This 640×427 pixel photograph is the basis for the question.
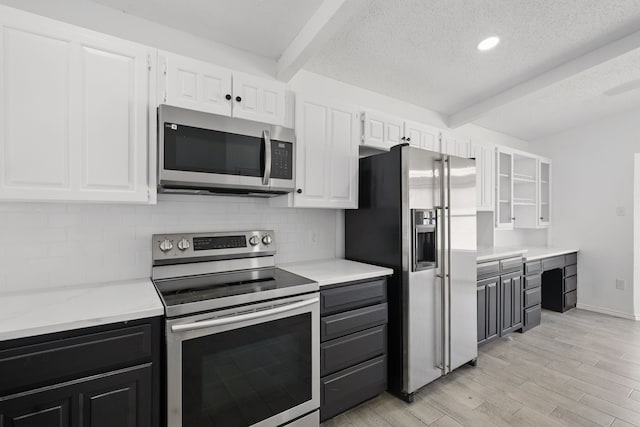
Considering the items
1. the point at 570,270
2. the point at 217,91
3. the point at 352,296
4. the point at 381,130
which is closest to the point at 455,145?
the point at 381,130

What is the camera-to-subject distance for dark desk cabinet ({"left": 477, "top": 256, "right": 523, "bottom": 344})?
295 centimetres

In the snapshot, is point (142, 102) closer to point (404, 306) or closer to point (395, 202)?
point (395, 202)

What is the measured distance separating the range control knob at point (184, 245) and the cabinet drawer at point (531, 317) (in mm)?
3741

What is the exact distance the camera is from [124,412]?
1301 mm

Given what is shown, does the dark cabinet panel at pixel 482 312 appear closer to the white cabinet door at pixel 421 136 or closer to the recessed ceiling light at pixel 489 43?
the white cabinet door at pixel 421 136

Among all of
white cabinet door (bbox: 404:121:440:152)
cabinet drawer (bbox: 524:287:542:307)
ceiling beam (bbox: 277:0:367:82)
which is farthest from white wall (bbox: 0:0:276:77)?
cabinet drawer (bbox: 524:287:542:307)

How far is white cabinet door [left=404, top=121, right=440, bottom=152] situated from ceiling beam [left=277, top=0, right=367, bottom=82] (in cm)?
120

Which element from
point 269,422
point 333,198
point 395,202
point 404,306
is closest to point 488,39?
point 395,202

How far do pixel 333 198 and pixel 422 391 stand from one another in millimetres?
1658

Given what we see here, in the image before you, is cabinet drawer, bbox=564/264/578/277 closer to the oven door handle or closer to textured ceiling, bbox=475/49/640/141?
textured ceiling, bbox=475/49/640/141

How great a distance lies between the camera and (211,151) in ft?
5.85

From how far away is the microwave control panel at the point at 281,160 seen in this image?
199 cm

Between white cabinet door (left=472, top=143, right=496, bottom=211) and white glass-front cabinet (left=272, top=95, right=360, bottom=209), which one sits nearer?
white glass-front cabinet (left=272, top=95, right=360, bottom=209)

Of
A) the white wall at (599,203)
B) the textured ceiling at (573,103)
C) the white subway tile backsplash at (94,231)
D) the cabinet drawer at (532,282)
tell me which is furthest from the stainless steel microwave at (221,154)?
the white wall at (599,203)
